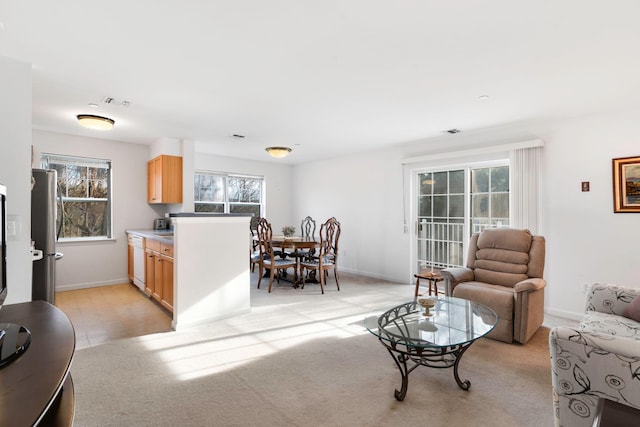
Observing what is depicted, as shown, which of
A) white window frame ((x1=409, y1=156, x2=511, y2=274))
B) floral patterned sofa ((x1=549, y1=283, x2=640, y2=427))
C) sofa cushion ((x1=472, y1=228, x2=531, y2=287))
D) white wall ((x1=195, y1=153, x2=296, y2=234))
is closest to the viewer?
floral patterned sofa ((x1=549, y1=283, x2=640, y2=427))

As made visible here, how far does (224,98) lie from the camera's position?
3.31 m

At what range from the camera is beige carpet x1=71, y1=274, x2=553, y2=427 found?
6.30 ft

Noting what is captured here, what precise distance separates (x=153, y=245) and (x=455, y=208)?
440 cm

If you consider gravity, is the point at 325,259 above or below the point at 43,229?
below

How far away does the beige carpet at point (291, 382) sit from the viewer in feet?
6.30

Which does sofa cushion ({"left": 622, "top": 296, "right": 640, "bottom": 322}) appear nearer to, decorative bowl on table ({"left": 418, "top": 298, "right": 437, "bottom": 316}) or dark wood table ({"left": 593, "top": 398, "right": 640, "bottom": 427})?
decorative bowl on table ({"left": 418, "top": 298, "right": 437, "bottom": 316})

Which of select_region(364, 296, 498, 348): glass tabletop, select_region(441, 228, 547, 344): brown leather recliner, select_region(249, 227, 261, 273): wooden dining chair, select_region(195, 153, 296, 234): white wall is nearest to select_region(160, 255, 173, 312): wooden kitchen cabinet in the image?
select_region(249, 227, 261, 273): wooden dining chair

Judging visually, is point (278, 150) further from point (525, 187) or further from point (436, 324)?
point (436, 324)

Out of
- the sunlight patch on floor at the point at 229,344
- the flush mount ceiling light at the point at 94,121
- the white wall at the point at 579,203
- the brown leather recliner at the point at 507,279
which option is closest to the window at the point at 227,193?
the flush mount ceiling light at the point at 94,121

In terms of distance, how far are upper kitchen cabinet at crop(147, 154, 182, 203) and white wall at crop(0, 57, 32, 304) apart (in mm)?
2493

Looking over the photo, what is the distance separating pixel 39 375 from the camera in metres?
0.85

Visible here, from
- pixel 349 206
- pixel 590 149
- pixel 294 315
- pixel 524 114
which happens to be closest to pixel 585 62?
pixel 524 114

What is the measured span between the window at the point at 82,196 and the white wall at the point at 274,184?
2109mm

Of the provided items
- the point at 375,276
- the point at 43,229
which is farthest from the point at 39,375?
the point at 375,276
